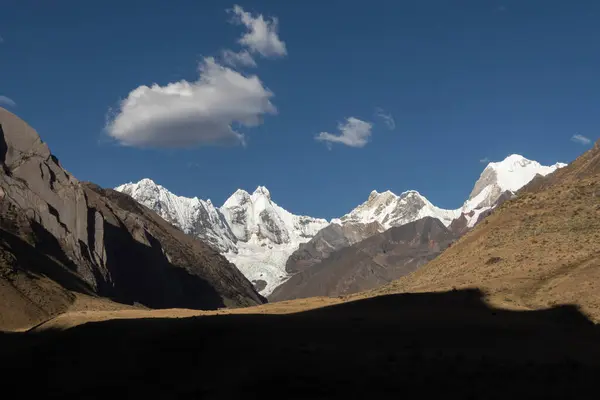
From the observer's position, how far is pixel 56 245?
330 ft

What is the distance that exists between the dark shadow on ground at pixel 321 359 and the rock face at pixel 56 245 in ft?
110

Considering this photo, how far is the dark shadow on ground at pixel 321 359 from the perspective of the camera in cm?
2242

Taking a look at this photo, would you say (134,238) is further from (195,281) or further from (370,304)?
(370,304)

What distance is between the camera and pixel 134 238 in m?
143

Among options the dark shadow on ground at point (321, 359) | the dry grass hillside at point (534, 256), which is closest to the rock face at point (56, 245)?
the dark shadow on ground at point (321, 359)

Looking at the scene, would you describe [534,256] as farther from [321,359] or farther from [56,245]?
[56,245]

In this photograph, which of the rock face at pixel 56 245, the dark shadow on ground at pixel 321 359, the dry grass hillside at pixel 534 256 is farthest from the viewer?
the rock face at pixel 56 245

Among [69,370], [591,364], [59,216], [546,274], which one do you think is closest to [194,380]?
[69,370]

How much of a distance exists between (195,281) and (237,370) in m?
155

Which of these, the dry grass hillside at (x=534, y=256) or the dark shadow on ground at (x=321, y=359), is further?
the dry grass hillside at (x=534, y=256)

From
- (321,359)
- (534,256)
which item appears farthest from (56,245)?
(321,359)

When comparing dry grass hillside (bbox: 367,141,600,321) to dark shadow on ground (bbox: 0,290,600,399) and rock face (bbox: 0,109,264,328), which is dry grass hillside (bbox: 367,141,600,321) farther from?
rock face (bbox: 0,109,264,328)

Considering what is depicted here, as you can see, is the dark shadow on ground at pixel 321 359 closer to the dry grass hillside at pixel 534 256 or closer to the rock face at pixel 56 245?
the dry grass hillside at pixel 534 256

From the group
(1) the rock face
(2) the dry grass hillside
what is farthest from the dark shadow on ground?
(1) the rock face
